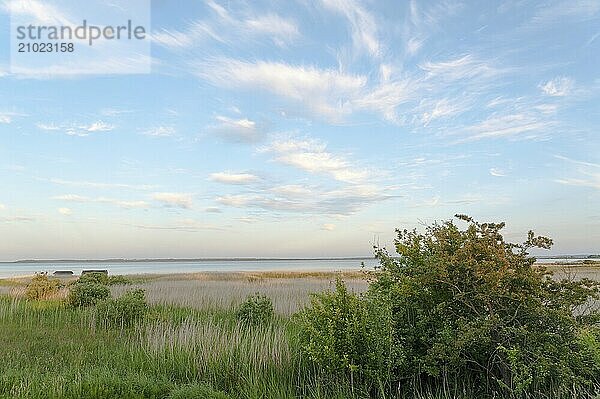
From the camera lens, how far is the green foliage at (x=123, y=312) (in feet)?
36.7

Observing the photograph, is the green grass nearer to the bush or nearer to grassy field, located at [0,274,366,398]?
grassy field, located at [0,274,366,398]

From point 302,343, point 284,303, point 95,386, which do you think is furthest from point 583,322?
point 284,303

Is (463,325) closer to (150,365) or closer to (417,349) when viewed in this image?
(417,349)

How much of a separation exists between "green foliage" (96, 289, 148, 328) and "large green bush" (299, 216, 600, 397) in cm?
617

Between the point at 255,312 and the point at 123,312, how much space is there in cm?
310

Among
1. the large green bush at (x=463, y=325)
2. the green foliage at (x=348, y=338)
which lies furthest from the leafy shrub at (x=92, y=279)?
the large green bush at (x=463, y=325)

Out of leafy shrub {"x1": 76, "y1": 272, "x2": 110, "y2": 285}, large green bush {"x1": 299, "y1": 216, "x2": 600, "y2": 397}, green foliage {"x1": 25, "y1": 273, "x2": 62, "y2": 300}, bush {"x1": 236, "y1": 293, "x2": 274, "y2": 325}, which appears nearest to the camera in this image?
large green bush {"x1": 299, "y1": 216, "x2": 600, "y2": 397}

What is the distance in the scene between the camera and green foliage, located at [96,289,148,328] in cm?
1120

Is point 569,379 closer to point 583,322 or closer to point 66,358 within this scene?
point 583,322

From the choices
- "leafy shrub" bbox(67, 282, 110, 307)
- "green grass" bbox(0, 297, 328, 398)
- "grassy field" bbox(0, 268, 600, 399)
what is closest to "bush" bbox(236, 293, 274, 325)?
"grassy field" bbox(0, 268, 600, 399)

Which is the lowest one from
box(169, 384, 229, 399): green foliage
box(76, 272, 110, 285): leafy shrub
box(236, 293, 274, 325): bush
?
box(169, 384, 229, 399): green foliage

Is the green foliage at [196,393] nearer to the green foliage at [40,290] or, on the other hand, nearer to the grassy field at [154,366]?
the grassy field at [154,366]

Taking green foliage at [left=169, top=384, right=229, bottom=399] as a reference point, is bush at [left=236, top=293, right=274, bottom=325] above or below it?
above

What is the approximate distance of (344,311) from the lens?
6.36 m
